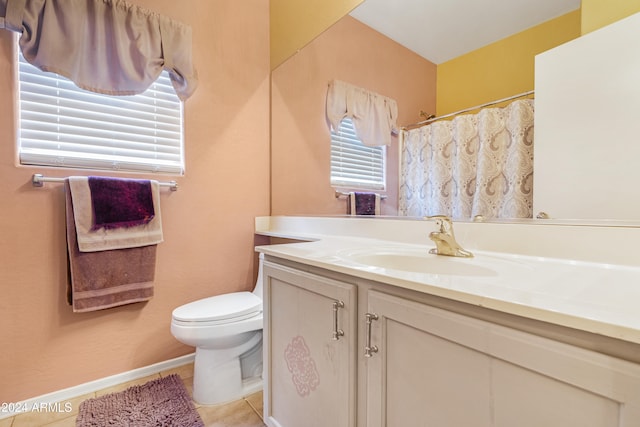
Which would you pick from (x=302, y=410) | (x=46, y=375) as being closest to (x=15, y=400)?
(x=46, y=375)

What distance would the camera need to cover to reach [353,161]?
1.69 m

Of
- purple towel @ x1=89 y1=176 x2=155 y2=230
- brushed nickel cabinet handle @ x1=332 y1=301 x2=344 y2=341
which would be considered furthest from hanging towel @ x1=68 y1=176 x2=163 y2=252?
A: brushed nickel cabinet handle @ x1=332 y1=301 x2=344 y2=341

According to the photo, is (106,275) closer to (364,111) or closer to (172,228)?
(172,228)

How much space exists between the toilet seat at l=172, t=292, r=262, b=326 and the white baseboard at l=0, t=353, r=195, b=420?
1.63ft

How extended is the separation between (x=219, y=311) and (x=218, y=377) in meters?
0.33

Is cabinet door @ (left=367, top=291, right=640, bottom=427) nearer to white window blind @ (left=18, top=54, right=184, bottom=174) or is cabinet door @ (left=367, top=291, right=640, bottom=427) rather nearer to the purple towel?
the purple towel

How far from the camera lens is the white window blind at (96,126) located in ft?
4.39

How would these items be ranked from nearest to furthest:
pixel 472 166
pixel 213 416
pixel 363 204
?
pixel 472 166
pixel 213 416
pixel 363 204

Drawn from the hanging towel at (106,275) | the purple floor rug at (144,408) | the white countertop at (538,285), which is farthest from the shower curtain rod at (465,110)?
the purple floor rug at (144,408)

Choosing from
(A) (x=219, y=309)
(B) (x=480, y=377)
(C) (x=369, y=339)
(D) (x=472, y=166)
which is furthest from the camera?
(A) (x=219, y=309)

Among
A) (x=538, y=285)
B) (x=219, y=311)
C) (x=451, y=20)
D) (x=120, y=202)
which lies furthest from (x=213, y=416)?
(x=451, y=20)

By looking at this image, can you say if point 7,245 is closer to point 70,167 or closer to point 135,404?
point 70,167

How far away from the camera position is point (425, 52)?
1325 millimetres

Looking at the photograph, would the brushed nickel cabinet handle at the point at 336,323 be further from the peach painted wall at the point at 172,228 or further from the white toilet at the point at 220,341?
the peach painted wall at the point at 172,228
